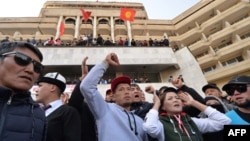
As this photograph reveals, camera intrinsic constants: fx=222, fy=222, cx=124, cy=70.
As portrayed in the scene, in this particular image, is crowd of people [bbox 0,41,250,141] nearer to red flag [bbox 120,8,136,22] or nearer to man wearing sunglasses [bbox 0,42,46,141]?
man wearing sunglasses [bbox 0,42,46,141]

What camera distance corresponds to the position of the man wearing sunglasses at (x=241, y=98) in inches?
99.3

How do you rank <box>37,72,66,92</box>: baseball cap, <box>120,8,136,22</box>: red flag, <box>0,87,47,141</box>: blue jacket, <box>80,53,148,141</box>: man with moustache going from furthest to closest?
<box>120,8,136,22</box>: red flag
<box>37,72,66,92</box>: baseball cap
<box>80,53,148,141</box>: man with moustache
<box>0,87,47,141</box>: blue jacket

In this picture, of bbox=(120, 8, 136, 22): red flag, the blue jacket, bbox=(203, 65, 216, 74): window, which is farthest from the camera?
bbox=(203, 65, 216, 74): window

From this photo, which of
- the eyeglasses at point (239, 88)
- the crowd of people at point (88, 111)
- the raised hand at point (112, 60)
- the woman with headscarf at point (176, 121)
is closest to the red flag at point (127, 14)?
the crowd of people at point (88, 111)

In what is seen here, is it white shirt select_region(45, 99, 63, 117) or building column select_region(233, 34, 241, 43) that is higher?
building column select_region(233, 34, 241, 43)

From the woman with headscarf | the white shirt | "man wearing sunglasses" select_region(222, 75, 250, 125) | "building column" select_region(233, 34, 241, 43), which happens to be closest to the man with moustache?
the woman with headscarf

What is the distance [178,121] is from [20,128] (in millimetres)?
1654

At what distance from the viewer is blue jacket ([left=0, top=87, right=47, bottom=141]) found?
1443 mm

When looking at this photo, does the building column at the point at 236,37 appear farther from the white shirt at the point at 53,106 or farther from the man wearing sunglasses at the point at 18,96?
the man wearing sunglasses at the point at 18,96

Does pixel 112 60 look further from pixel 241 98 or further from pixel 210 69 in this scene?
pixel 210 69

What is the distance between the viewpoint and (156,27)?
27.2 metres

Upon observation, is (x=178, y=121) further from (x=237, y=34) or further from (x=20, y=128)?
(x=237, y=34)

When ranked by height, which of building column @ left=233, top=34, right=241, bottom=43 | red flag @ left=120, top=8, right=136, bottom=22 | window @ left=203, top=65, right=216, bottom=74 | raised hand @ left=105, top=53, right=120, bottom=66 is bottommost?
raised hand @ left=105, top=53, right=120, bottom=66

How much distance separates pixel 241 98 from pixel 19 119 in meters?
2.31
